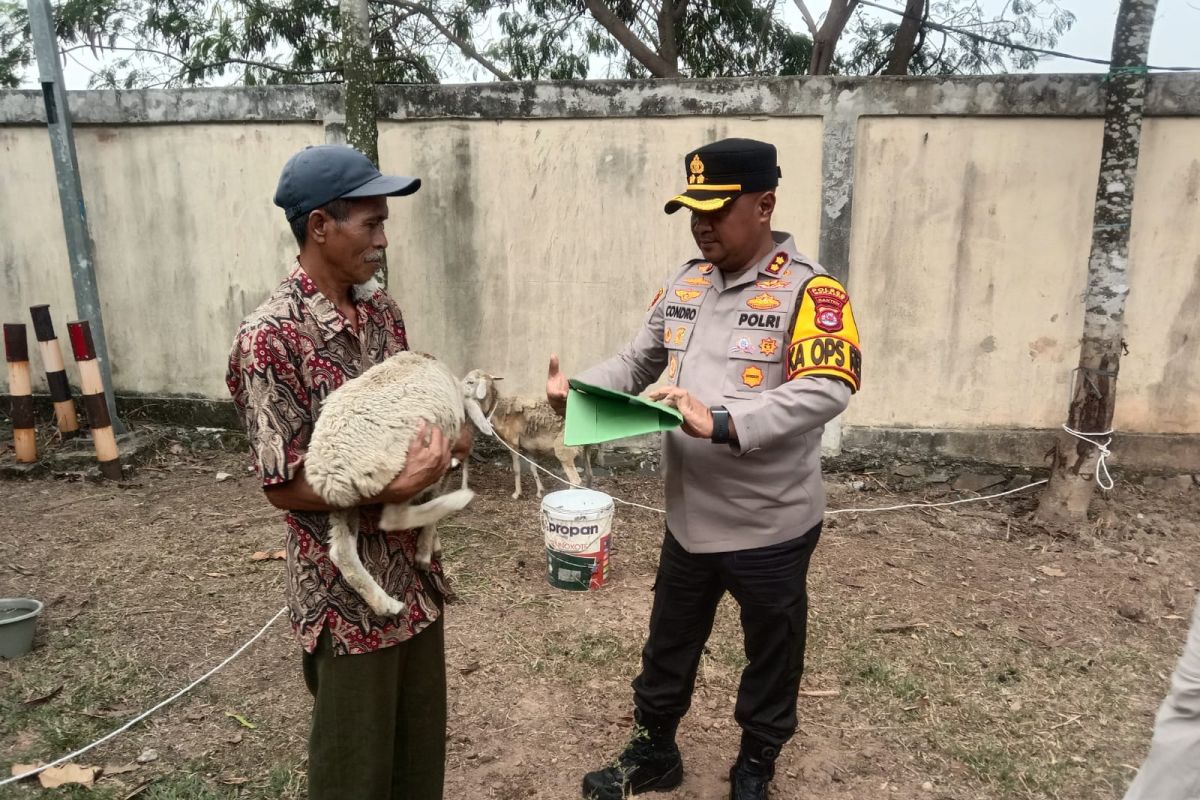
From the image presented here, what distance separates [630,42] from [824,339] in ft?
28.5

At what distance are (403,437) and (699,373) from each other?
984mm

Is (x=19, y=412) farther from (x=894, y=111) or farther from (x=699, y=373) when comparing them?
(x=894, y=111)

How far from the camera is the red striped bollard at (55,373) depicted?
5906 millimetres

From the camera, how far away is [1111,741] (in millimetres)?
3125

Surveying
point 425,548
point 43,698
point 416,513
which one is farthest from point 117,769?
point 416,513

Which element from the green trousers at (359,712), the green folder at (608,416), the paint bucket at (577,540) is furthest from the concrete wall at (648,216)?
the green trousers at (359,712)

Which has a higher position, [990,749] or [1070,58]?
[1070,58]

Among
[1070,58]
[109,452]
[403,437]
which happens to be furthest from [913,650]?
[109,452]

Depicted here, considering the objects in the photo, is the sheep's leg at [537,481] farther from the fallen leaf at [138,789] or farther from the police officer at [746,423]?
the fallen leaf at [138,789]

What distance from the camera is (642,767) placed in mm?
2854

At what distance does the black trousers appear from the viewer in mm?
2439

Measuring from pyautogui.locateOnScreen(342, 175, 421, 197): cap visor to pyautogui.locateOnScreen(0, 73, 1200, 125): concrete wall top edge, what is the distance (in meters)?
4.05

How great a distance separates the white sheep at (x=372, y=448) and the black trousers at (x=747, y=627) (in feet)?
2.97

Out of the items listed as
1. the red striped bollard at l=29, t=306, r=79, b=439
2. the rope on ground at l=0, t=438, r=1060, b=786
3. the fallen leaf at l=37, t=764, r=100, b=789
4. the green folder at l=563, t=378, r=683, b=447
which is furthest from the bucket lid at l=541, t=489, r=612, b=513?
the red striped bollard at l=29, t=306, r=79, b=439
